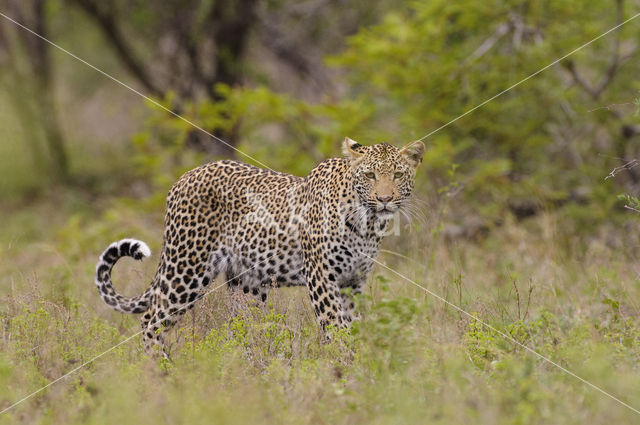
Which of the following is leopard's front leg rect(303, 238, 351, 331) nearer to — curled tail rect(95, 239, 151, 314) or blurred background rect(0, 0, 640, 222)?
curled tail rect(95, 239, 151, 314)

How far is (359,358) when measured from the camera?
18.3ft

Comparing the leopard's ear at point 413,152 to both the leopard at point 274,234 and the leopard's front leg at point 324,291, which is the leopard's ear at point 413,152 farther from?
the leopard's front leg at point 324,291

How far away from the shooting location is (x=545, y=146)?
14.0m

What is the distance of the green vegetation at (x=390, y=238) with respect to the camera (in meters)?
4.93

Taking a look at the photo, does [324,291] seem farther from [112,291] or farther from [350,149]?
[112,291]

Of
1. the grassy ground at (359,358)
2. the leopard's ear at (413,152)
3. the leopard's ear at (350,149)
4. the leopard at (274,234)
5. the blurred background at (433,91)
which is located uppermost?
the blurred background at (433,91)

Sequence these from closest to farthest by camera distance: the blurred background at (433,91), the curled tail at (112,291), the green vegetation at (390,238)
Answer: the green vegetation at (390,238) → the curled tail at (112,291) → the blurred background at (433,91)

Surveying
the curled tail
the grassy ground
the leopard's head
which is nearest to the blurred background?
the grassy ground

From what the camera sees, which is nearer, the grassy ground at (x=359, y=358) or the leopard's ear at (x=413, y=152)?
the grassy ground at (x=359, y=358)

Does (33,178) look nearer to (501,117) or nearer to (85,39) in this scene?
(85,39)

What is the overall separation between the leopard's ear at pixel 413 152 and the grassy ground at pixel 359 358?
108 cm

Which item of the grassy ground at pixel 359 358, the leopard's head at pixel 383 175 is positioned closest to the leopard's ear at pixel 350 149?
the leopard's head at pixel 383 175

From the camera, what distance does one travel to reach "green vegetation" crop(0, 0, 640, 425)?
493 centimetres

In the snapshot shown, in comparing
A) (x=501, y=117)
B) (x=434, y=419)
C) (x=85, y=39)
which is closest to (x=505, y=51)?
(x=501, y=117)
